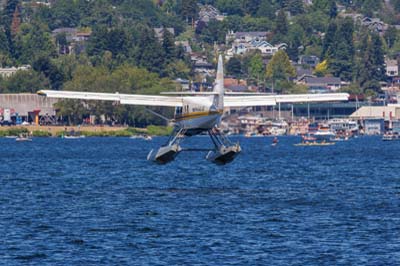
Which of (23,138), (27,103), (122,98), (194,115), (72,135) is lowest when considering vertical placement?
(72,135)

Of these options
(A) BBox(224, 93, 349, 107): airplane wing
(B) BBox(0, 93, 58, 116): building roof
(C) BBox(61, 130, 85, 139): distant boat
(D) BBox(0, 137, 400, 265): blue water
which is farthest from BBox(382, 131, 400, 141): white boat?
(A) BBox(224, 93, 349, 107): airplane wing

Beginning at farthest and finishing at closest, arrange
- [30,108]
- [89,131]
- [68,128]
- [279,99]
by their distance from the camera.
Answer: [30,108] < [68,128] < [89,131] < [279,99]

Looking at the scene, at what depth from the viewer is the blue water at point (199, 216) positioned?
4262 cm

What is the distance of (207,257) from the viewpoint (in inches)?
1660

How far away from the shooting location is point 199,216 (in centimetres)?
5203

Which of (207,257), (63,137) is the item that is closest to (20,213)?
(207,257)

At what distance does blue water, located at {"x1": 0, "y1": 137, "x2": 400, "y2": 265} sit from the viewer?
4262cm

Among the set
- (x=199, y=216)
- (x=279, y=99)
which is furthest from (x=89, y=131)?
(x=199, y=216)

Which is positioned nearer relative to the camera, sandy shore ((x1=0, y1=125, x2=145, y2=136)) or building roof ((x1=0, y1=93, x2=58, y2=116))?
sandy shore ((x1=0, y1=125, x2=145, y2=136))

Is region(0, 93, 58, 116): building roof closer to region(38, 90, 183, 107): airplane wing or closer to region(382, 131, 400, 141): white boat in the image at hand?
region(382, 131, 400, 141): white boat

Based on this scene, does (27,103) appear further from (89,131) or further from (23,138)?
(23,138)

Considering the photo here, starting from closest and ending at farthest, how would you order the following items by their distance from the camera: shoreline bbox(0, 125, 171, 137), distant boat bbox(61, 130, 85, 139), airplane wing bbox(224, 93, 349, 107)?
airplane wing bbox(224, 93, 349, 107)
distant boat bbox(61, 130, 85, 139)
shoreline bbox(0, 125, 171, 137)

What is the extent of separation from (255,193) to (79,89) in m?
119

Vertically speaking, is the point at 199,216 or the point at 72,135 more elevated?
the point at 199,216
